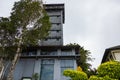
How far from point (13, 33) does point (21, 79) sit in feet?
19.3

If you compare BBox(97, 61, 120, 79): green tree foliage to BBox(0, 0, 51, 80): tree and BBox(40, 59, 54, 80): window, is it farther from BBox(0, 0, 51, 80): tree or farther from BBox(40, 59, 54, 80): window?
BBox(40, 59, 54, 80): window

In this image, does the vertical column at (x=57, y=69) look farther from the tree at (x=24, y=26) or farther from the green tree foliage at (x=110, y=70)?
the green tree foliage at (x=110, y=70)

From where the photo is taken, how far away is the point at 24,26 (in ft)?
80.2

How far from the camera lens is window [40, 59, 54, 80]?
26.5 m

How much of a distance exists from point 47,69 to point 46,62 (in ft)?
3.36

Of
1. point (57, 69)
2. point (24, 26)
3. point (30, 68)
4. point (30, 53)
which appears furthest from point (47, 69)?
point (24, 26)

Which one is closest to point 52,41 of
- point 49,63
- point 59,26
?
point 59,26

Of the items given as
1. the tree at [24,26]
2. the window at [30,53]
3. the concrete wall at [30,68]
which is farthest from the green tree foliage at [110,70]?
the window at [30,53]

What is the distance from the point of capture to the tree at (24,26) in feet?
78.8

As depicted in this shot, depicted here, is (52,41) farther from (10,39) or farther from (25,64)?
(10,39)

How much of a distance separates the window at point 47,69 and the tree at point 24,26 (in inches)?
165

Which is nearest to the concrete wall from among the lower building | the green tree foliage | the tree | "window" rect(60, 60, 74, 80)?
the lower building

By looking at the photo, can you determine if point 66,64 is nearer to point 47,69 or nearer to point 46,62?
point 47,69

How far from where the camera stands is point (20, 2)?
2531 centimetres
